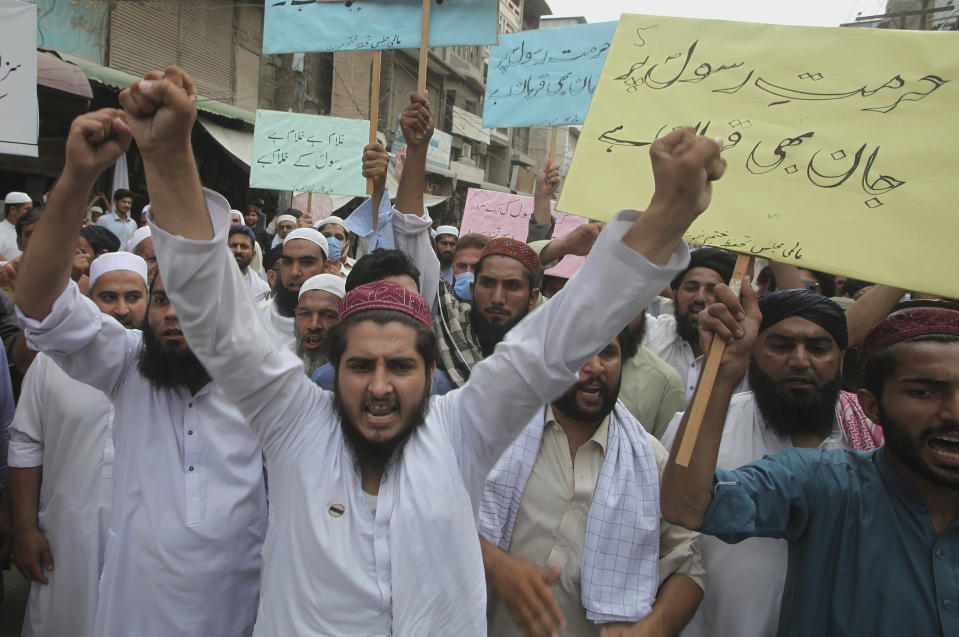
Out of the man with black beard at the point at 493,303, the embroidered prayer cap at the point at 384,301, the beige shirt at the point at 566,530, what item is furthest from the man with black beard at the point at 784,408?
the man with black beard at the point at 493,303

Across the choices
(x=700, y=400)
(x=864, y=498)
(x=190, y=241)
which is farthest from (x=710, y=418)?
(x=190, y=241)

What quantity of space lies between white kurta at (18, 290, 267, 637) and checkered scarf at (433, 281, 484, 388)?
0.94 m

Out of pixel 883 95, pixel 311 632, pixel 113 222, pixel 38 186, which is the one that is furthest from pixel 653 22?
pixel 38 186

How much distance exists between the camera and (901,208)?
1.44 metres

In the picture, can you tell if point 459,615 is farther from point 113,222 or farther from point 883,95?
point 113,222

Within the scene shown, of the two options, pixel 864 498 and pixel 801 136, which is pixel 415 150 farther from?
pixel 864 498

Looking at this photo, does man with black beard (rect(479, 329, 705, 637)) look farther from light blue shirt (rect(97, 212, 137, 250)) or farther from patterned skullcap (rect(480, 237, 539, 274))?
light blue shirt (rect(97, 212, 137, 250))

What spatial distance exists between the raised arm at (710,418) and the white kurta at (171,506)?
1269mm

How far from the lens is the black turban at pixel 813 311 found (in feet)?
6.72

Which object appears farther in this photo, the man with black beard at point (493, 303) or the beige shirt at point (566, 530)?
the man with black beard at point (493, 303)

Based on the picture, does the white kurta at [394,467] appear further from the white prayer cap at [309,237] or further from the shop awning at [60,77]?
the shop awning at [60,77]

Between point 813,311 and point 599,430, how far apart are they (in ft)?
2.69

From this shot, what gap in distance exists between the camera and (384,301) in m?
1.62

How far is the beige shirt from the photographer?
70.7 inches
